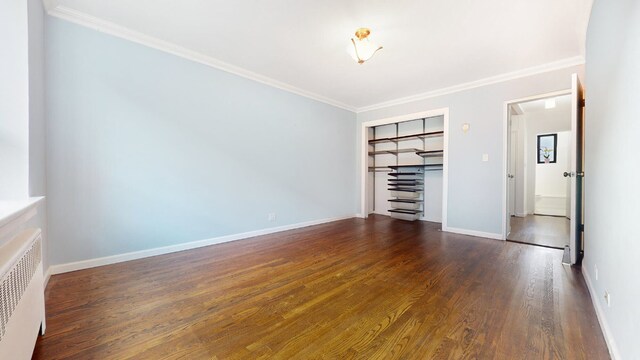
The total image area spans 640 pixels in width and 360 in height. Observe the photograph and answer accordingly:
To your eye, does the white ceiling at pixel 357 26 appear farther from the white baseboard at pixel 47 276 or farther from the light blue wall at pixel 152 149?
the white baseboard at pixel 47 276

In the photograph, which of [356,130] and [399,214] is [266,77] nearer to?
[356,130]

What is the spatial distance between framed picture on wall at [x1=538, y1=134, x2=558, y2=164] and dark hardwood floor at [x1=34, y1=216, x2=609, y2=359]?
19.1 feet

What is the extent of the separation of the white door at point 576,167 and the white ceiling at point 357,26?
679 millimetres

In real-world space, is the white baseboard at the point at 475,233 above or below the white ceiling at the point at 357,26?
below

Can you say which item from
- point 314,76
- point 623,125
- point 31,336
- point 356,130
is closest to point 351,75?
point 314,76

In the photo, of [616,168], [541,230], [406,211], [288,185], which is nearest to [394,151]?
[406,211]

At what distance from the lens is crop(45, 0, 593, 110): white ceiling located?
223 cm

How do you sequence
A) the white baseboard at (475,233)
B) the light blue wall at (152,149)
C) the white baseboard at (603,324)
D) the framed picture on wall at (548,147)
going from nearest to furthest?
the white baseboard at (603,324) < the light blue wall at (152,149) < the white baseboard at (475,233) < the framed picture on wall at (548,147)

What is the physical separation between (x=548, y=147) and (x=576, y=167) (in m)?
6.02

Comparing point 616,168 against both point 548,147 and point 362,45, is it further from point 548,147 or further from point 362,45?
point 548,147

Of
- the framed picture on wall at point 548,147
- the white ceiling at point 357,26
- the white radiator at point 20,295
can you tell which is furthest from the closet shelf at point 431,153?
the white radiator at point 20,295

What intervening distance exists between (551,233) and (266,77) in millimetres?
5300

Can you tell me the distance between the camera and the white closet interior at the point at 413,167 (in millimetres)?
5047

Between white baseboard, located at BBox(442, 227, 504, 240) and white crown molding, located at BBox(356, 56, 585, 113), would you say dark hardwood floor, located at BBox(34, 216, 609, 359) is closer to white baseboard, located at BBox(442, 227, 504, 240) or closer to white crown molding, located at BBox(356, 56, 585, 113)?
white baseboard, located at BBox(442, 227, 504, 240)
